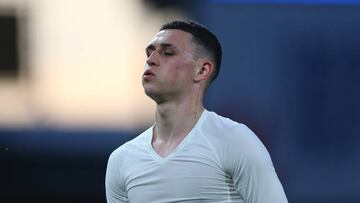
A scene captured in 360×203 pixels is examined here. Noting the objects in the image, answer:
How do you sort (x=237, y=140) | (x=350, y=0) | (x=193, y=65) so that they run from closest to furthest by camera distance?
(x=237, y=140)
(x=193, y=65)
(x=350, y=0)

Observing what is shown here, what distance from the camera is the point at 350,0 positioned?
6.46 metres

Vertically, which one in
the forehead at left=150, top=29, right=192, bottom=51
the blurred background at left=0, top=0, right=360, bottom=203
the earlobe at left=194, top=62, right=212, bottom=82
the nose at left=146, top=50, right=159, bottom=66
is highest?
the forehead at left=150, top=29, right=192, bottom=51

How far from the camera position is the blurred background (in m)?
6.50

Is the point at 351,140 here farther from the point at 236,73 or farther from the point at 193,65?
the point at 193,65

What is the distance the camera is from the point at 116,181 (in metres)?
2.79

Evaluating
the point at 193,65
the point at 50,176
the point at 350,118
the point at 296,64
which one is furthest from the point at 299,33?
the point at 193,65

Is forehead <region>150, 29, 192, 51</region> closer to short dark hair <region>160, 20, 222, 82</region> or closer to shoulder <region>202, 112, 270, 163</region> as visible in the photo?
short dark hair <region>160, 20, 222, 82</region>

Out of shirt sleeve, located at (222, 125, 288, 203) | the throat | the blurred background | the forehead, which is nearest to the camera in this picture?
shirt sleeve, located at (222, 125, 288, 203)

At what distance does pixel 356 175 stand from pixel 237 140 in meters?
4.30

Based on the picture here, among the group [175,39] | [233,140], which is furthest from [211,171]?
[175,39]

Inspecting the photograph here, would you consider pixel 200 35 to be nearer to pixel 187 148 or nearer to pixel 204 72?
pixel 204 72

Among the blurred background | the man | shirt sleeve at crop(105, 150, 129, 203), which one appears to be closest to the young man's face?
the man

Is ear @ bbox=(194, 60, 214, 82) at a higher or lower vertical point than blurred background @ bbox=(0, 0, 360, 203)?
higher

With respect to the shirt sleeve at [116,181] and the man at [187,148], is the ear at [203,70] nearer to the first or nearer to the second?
the man at [187,148]
